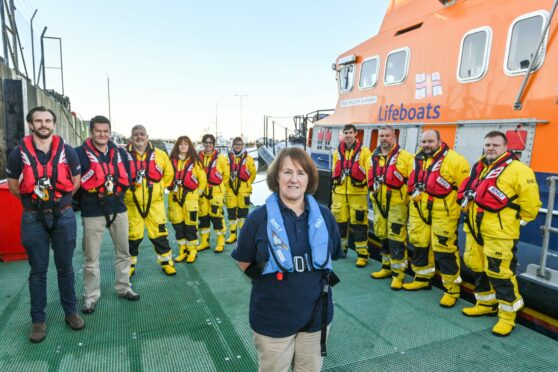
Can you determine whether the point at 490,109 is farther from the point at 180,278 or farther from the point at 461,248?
the point at 180,278

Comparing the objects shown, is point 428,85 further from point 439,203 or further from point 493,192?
point 493,192

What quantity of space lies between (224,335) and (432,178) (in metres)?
2.43

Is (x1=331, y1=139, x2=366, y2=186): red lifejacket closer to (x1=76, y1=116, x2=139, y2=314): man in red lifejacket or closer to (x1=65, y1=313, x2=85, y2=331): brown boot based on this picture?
(x1=76, y1=116, x2=139, y2=314): man in red lifejacket

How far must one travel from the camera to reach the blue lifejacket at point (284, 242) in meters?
1.62

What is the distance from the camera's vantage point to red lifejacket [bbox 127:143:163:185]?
3.93 meters

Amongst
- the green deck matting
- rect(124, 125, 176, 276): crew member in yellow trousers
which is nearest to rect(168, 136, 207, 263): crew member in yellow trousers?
rect(124, 125, 176, 276): crew member in yellow trousers

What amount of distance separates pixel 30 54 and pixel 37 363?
33.7 ft

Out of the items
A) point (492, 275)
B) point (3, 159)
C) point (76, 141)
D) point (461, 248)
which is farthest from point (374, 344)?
point (76, 141)

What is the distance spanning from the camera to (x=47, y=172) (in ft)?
9.18

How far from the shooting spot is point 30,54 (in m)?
10.0

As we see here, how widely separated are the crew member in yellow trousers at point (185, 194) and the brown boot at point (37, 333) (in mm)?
2048

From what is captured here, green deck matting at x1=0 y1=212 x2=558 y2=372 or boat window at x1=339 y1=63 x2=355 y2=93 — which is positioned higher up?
boat window at x1=339 y1=63 x2=355 y2=93

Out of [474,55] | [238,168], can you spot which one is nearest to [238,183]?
[238,168]

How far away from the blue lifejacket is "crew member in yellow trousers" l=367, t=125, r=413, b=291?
2638mm
